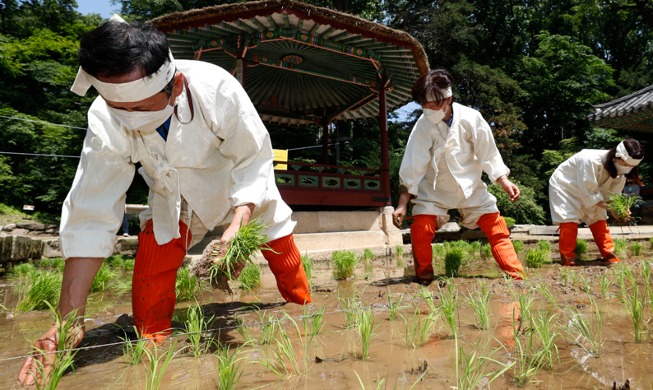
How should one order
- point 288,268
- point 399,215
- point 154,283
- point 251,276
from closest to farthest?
point 154,283 < point 288,268 < point 399,215 < point 251,276

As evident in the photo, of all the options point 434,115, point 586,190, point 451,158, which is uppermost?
point 434,115

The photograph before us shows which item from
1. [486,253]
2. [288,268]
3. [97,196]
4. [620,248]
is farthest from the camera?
[486,253]

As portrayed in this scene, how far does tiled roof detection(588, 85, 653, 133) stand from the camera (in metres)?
9.82

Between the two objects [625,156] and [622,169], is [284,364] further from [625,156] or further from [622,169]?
[622,169]

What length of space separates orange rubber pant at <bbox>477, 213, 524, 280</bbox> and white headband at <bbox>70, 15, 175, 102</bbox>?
2.55 m

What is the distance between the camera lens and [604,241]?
4613 mm

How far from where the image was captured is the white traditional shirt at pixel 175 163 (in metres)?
1.82

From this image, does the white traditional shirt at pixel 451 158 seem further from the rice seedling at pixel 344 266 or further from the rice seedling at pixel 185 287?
the rice seedling at pixel 185 287

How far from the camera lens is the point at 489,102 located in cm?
1484

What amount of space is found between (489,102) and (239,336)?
48.4 feet

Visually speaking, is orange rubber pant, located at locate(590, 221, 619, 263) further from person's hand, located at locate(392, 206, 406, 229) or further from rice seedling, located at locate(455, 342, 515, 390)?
rice seedling, located at locate(455, 342, 515, 390)

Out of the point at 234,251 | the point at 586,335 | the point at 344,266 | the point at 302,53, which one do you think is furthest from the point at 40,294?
the point at 302,53

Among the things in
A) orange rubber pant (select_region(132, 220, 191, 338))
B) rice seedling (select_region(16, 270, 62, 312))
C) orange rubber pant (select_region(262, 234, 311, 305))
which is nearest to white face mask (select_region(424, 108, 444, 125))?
orange rubber pant (select_region(262, 234, 311, 305))

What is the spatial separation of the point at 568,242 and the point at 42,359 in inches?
186
